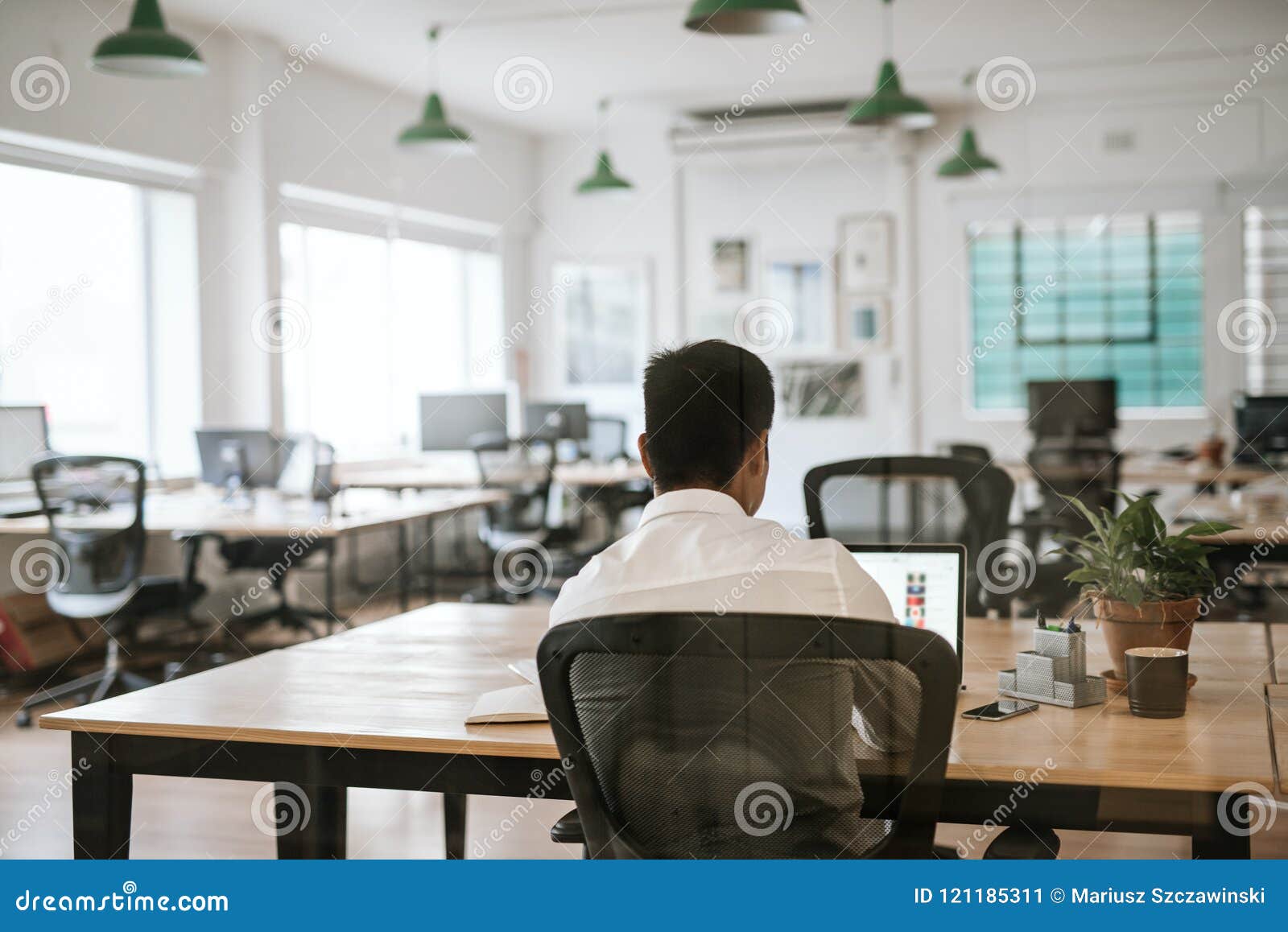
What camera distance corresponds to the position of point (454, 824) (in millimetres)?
2729

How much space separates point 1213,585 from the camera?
1.87 metres

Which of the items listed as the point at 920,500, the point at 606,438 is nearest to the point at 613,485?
the point at 606,438

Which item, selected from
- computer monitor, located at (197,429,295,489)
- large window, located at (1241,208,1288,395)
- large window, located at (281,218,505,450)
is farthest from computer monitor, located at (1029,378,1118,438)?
computer monitor, located at (197,429,295,489)

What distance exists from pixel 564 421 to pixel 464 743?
625 centimetres

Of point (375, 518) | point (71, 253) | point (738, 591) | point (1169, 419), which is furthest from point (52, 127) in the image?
point (1169, 419)

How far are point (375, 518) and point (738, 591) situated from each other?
3.80m

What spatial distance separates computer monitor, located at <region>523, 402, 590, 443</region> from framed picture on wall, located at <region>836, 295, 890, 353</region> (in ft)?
7.07

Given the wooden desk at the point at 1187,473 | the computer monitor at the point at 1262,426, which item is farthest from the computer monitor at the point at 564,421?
the computer monitor at the point at 1262,426

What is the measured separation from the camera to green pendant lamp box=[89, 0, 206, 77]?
4.22m

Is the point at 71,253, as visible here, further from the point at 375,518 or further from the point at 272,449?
the point at 375,518

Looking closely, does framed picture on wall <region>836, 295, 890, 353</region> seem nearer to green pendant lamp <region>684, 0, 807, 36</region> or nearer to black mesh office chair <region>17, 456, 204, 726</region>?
green pendant lamp <region>684, 0, 807, 36</region>

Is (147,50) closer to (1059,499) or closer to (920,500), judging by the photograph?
(920,500)

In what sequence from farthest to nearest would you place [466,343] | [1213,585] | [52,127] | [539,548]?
[466,343] < [539,548] < [52,127] < [1213,585]

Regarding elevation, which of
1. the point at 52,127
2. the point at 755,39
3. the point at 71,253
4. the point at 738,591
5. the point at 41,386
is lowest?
the point at 738,591
